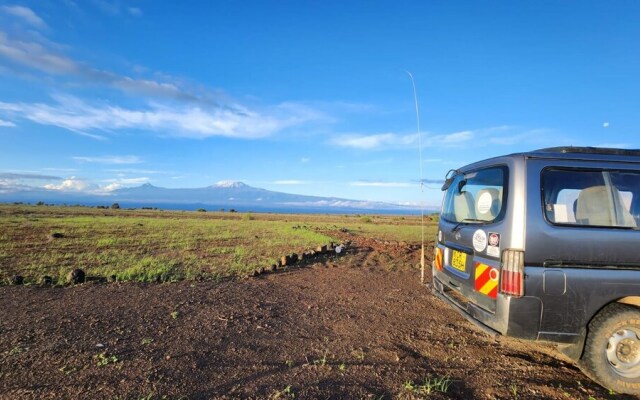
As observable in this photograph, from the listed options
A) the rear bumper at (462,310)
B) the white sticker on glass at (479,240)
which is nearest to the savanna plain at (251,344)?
the rear bumper at (462,310)

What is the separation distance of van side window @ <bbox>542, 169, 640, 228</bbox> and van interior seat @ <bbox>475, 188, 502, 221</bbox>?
46 centimetres

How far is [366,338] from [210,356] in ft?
6.75

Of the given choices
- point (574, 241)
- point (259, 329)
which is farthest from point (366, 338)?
point (574, 241)

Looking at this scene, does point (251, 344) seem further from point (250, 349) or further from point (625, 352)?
point (625, 352)

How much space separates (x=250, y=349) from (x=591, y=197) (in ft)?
13.7

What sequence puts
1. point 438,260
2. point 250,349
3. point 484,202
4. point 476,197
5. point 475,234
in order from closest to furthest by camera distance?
point 475,234 < point 484,202 < point 250,349 < point 476,197 < point 438,260

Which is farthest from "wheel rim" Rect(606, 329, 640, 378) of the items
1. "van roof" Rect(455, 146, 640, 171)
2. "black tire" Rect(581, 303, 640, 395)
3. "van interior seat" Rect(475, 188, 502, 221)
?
"van roof" Rect(455, 146, 640, 171)

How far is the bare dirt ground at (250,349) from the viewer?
3.55 metres

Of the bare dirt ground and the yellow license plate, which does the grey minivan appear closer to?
the yellow license plate

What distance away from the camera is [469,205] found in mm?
4738

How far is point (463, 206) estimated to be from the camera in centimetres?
489

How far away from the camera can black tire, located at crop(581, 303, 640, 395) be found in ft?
12.0

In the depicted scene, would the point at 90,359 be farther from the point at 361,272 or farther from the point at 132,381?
the point at 361,272

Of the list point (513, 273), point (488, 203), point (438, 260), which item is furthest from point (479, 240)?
point (438, 260)
